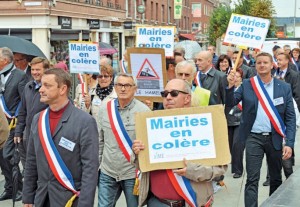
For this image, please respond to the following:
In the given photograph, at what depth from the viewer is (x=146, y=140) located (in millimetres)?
4238

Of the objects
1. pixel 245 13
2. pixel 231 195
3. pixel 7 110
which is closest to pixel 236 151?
pixel 231 195

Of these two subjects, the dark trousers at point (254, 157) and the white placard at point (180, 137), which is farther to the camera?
the dark trousers at point (254, 157)

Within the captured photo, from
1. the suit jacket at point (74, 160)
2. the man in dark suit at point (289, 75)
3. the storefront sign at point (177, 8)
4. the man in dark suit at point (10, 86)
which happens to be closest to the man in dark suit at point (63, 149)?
the suit jacket at point (74, 160)

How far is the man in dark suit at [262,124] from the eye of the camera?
6.23m

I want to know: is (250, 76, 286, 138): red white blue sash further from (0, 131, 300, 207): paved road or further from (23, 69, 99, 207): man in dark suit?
(23, 69, 99, 207): man in dark suit

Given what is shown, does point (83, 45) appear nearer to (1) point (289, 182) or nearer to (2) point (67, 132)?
(1) point (289, 182)

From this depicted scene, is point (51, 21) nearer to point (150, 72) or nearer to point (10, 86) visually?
point (10, 86)

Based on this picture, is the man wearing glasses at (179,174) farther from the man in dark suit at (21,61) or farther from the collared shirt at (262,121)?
the man in dark suit at (21,61)

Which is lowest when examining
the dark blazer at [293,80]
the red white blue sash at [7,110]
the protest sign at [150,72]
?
the red white blue sash at [7,110]

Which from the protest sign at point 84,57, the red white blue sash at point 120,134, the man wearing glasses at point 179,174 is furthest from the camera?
the protest sign at point 84,57

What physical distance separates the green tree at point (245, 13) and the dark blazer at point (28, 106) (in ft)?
90.7

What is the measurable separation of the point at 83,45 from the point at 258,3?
93.6 ft

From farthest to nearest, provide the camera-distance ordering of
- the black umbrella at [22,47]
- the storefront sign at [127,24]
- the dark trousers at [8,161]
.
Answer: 1. the storefront sign at [127,24]
2. the black umbrella at [22,47]
3. the dark trousers at [8,161]

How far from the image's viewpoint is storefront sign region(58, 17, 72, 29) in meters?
27.2
